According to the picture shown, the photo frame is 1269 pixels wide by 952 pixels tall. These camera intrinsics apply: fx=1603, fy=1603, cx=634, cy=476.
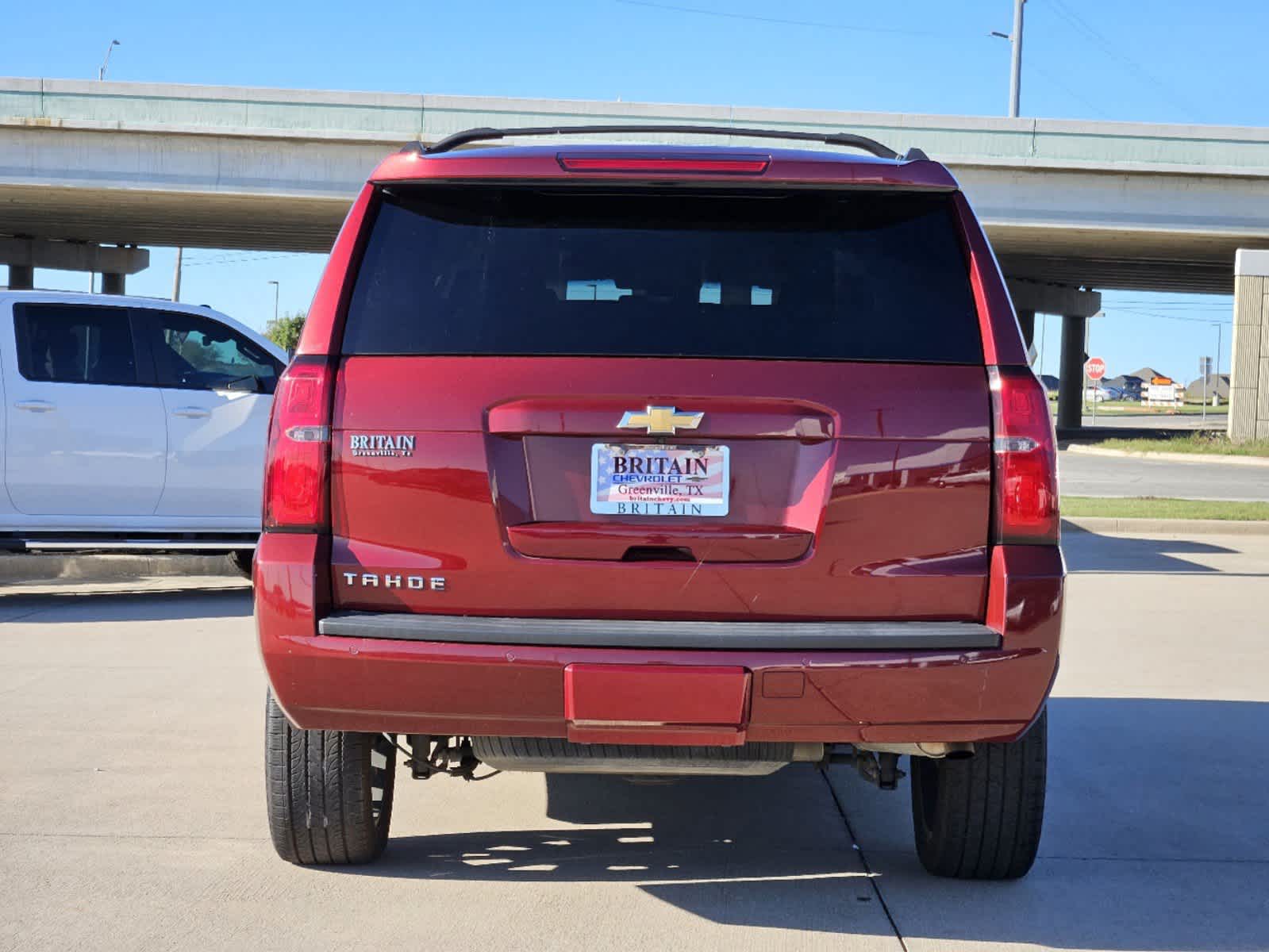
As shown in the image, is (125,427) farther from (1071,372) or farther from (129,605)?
(1071,372)

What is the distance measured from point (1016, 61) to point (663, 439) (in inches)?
1865

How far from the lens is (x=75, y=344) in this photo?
34.5ft

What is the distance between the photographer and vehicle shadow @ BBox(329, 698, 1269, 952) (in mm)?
4348

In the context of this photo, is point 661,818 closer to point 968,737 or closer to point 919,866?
point 919,866

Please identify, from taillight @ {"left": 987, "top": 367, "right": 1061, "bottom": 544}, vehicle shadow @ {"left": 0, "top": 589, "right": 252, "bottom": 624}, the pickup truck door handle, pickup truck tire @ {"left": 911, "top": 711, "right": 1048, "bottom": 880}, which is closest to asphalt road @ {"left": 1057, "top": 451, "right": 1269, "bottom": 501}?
vehicle shadow @ {"left": 0, "top": 589, "right": 252, "bottom": 624}

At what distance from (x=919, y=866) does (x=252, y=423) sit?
704cm

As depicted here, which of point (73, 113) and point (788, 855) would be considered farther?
point (73, 113)

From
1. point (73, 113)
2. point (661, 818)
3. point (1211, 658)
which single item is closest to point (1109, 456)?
point (73, 113)

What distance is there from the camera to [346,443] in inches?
159

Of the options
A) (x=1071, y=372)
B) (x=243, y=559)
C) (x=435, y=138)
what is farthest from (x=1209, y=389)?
(x=243, y=559)

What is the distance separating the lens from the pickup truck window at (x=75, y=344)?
10.4 metres

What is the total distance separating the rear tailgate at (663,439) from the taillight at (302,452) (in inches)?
1.9

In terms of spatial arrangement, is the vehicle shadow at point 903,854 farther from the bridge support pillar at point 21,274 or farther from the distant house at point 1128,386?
the distant house at point 1128,386

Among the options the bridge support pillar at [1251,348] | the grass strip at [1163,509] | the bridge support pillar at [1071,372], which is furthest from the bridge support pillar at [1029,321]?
the grass strip at [1163,509]
